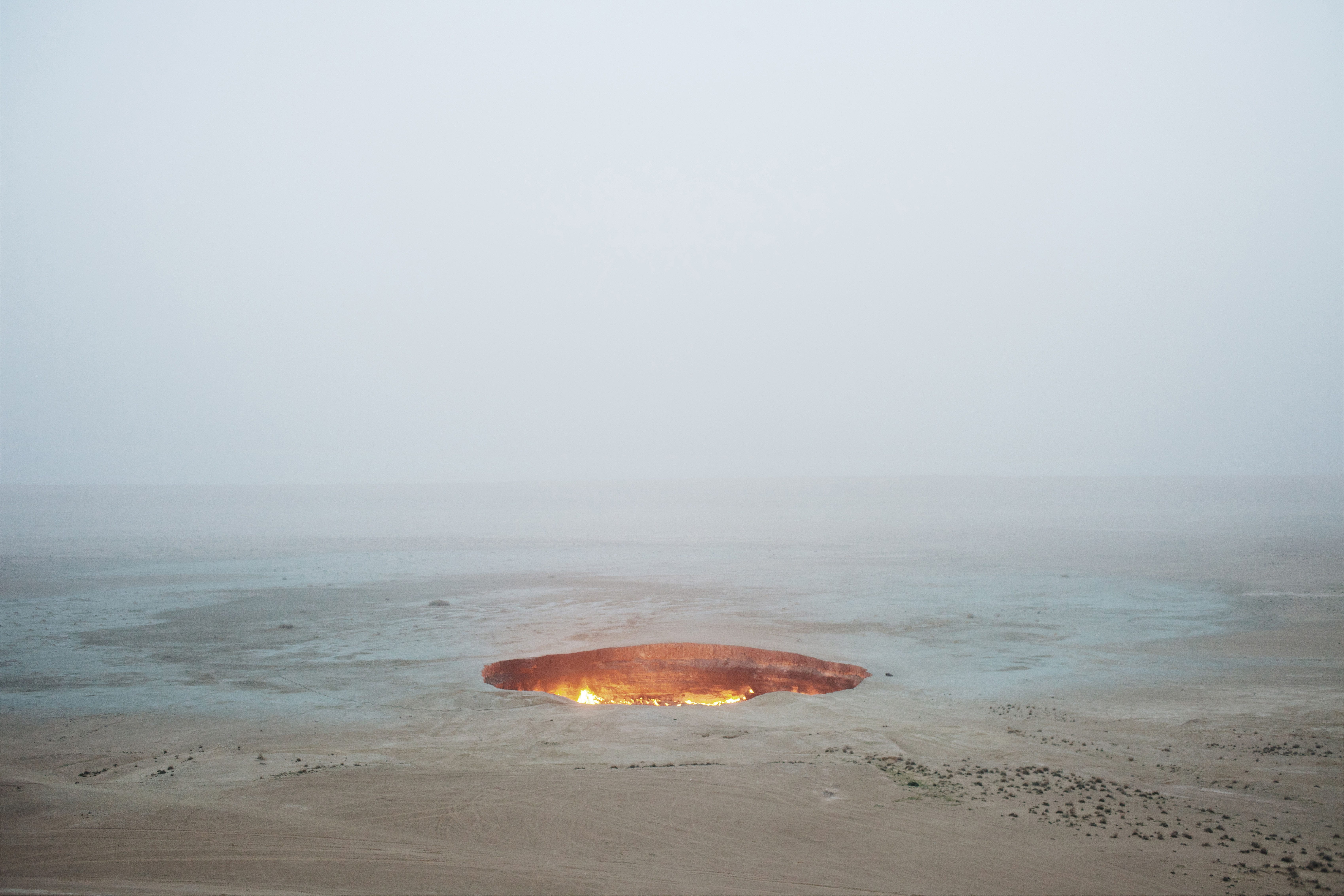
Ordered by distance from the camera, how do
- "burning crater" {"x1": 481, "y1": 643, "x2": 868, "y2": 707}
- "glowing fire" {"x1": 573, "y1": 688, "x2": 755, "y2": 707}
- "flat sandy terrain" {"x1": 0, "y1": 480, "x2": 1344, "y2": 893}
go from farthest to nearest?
"glowing fire" {"x1": 573, "y1": 688, "x2": 755, "y2": 707} < "burning crater" {"x1": 481, "y1": 643, "x2": 868, "y2": 707} < "flat sandy terrain" {"x1": 0, "y1": 480, "x2": 1344, "y2": 893}

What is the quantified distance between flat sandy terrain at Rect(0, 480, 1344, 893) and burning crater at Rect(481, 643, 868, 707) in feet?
3.17

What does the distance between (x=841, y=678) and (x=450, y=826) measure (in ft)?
39.8

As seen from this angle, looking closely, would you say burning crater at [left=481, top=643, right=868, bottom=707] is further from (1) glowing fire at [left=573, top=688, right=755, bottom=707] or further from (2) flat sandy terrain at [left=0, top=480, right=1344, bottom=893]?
(2) flat sandy terrain at [left=0, top=480, right=1344, bottom=893]

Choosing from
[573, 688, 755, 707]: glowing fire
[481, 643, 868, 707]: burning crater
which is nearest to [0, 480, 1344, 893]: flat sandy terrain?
[481, 643, 868, 707]: burning crater

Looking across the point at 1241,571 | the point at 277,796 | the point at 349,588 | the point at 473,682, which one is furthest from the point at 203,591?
the point at 1241,571

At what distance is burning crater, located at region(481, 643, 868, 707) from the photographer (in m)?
21.1

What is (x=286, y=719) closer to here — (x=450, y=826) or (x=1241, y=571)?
(x=450, y=826)

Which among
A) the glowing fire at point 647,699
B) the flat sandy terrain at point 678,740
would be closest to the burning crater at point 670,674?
the glowing fire at point 647,699

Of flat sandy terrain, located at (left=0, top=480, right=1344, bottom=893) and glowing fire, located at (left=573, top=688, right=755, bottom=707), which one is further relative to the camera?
glowing fire, located at (left=573, top=688, right=755, bottom=707)

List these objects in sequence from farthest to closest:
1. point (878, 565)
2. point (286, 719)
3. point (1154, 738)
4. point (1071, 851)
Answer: point (878, 565)
point (286, 719)
point (1154, 738)
point (1071, 851)

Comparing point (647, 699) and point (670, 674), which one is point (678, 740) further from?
point (670, 674)

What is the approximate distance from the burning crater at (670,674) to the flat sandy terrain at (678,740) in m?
0.97

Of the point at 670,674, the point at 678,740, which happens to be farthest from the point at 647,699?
the point at 678,740

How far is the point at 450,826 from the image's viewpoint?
10797 mm
